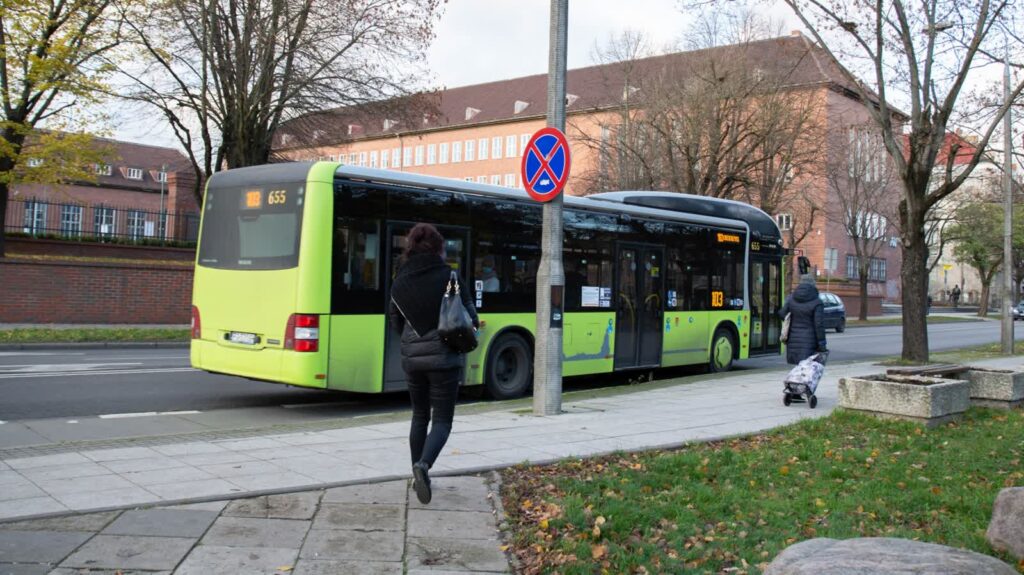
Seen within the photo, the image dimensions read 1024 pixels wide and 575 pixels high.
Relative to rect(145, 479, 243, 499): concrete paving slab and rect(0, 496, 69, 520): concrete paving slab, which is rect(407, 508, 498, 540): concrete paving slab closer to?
rect(145, 479, 243, 499): concrete paving slab

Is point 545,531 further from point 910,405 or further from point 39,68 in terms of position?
point 39,68

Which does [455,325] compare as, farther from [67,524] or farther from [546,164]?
[546,164]

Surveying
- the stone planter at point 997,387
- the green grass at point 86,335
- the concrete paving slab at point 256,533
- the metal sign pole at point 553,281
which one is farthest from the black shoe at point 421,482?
the green grass at point 86,335

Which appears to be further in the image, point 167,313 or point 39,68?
point 167,313

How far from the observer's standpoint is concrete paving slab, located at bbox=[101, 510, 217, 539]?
15.8ft

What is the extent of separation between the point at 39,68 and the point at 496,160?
6497cm

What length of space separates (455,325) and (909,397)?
5696mm

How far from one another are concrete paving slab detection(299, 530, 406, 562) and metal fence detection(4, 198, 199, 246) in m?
25.7

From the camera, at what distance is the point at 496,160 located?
8556 cm

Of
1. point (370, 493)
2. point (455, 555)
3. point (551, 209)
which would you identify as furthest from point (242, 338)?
point (455, 555)

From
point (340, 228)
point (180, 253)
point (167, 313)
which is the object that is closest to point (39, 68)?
point (167, 313)

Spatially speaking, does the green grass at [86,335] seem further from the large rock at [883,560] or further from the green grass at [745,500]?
the large rock at [883,560]

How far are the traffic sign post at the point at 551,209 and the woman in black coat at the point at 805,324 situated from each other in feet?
10.6

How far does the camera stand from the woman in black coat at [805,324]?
1108cm
